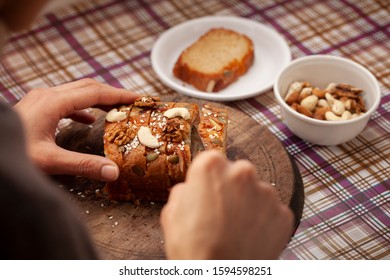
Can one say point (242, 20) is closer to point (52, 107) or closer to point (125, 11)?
point (125, 11)

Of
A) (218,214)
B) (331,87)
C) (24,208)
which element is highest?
(24,208)

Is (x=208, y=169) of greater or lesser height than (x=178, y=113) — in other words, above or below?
above

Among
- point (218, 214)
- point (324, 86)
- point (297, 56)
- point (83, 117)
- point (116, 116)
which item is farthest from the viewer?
point (297, 56)

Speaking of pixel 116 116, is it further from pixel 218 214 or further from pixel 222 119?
pixel 218 214

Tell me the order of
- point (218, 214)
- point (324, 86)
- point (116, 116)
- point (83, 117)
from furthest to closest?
point (324, 86) < point (83, 117) < point (116, 116) < point (218, 214)

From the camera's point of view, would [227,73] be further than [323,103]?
Yes

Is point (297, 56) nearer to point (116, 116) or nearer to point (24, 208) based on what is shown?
point (116, 116)

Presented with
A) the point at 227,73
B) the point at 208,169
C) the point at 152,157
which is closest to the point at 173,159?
the point at 152,157

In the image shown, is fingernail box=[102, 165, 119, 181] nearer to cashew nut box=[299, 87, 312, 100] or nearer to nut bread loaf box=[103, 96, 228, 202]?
nut bread loaf box=[103, 96, 228, 202]

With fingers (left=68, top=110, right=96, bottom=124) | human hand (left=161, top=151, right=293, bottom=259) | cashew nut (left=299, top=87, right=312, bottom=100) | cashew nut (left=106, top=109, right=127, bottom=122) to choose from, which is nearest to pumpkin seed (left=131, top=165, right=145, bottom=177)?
cashew nut (left=106, top=109, right=127, bottom=122)
